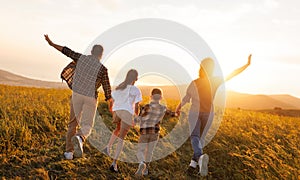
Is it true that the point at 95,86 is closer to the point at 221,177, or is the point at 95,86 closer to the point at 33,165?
the point at 33,165

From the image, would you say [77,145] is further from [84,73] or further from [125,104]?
[84,73]

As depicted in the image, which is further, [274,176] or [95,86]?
[274,176]

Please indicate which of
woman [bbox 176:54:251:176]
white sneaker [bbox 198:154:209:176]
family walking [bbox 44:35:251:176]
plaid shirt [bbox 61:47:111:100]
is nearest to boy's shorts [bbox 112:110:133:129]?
family walking [bbox 44:35:251:176]

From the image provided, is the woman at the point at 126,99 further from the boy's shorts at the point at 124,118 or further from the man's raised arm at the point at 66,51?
the man's raised arm at the point at 66,51

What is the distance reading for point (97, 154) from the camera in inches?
305

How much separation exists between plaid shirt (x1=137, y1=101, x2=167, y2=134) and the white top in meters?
0.36

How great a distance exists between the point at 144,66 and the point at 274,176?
13.7 feet

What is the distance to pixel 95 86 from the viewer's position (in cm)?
695

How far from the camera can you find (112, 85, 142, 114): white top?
268 inches

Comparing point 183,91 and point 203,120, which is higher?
point 183,91

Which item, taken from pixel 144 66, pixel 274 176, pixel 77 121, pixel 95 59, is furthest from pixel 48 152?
pixel 274 176

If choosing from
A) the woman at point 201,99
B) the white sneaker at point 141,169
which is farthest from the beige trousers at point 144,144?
the woman at point 201,99

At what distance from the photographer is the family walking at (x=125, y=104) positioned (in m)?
6.82

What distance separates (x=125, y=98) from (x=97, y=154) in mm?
1822
